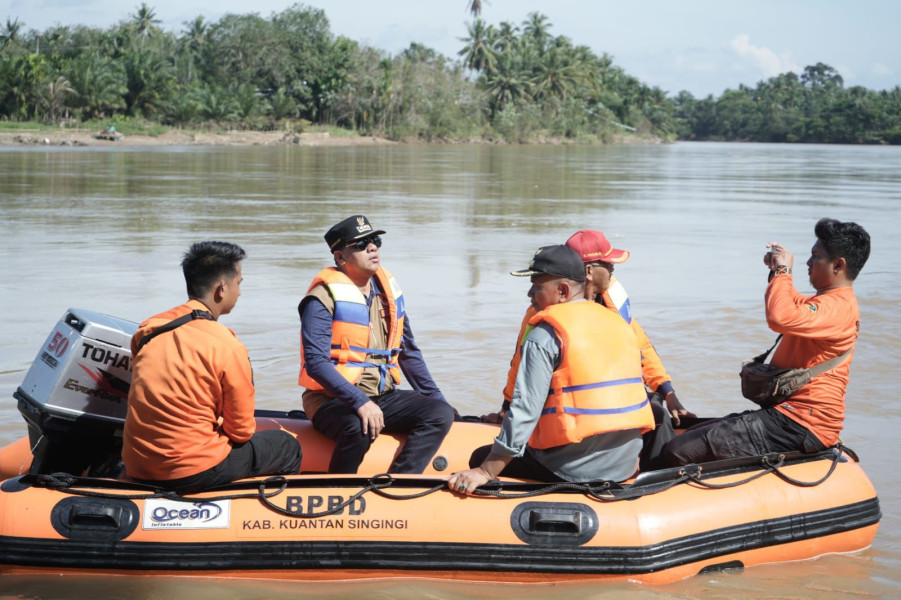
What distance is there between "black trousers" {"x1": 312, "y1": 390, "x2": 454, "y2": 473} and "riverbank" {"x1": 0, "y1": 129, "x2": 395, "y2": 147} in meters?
42.8

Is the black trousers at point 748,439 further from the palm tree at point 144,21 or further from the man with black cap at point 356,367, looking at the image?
the palm tree at point 144,21

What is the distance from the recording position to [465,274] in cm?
1103

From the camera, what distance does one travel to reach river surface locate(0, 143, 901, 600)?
4.23 metres

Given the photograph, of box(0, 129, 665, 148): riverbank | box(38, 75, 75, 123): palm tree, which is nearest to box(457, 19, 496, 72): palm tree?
box(0, 129, 665, 148): riverbank

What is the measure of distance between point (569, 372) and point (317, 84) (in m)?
59.3

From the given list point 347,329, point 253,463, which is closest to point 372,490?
point 253,463

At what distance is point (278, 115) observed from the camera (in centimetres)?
5841

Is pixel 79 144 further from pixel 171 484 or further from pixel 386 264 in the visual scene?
pixel 171 484

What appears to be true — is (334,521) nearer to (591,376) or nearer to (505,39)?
(591,376)

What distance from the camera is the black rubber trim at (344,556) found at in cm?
393

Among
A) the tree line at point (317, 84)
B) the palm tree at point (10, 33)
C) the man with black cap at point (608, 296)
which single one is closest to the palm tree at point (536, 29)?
the tree line at point (317, 84)

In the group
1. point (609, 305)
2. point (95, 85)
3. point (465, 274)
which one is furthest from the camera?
point (95, 85)

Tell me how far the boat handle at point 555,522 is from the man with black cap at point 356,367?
626mm

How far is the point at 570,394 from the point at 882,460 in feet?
9.29
